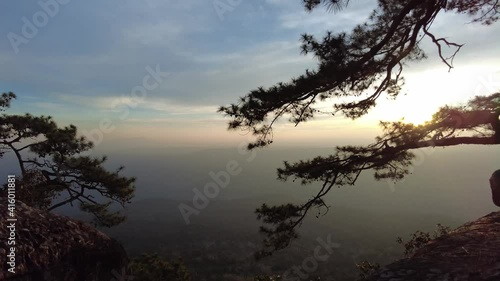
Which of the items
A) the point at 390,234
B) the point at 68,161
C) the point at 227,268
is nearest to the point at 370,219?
the point at 390,234

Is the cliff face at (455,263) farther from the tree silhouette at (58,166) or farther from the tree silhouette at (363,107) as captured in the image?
the tree silhouette at (58,166)

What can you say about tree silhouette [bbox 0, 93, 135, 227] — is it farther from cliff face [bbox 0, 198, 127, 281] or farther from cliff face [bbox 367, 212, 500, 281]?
cliff face [bbox 367, 212, 500, 281]

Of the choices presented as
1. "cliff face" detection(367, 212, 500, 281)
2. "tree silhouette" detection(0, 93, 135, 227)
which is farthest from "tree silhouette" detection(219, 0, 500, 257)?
"tree silhouette" detection(0, 93, 135, 227)

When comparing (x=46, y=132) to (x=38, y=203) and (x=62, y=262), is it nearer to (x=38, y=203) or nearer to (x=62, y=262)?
(x=38, y=203)

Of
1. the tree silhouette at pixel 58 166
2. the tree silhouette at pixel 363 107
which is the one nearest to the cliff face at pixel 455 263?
the tree silhouette at pixel 363 107

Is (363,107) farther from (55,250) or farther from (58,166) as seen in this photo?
(58,166)

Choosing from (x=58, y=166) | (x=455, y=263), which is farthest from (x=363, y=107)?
(x=58, y=166)
